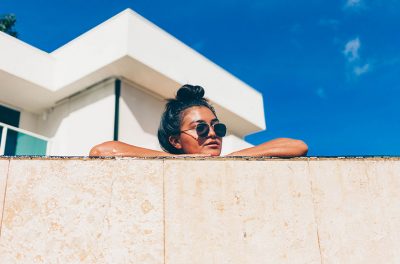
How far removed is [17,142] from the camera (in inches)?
378

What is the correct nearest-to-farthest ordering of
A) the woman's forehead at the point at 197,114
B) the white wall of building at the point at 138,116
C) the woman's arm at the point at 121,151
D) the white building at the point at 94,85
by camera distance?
the woman's arm at the point at 121,151 < the woman's forehead at the point at 197,114 < the white building at the point at 94,85 < the white wall of building at the point at 138,116

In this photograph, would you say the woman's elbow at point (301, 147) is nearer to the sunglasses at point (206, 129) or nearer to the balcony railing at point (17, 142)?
the sunglasses at point (206, 129)

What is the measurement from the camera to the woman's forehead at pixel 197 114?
154 inches

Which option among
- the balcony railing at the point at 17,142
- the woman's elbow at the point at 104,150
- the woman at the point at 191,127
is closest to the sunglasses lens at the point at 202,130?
the woman at the point at 191,127

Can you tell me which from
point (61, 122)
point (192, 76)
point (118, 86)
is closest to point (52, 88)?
point (61, 122)

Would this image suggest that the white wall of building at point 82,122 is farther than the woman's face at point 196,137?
Yes

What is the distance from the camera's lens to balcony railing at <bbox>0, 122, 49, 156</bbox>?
30.6ft

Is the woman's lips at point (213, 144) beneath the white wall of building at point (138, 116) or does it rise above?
beneath

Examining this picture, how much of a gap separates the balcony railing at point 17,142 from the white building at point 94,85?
0.02 meters

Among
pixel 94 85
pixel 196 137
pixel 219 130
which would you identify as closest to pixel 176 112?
pixel 196 137
